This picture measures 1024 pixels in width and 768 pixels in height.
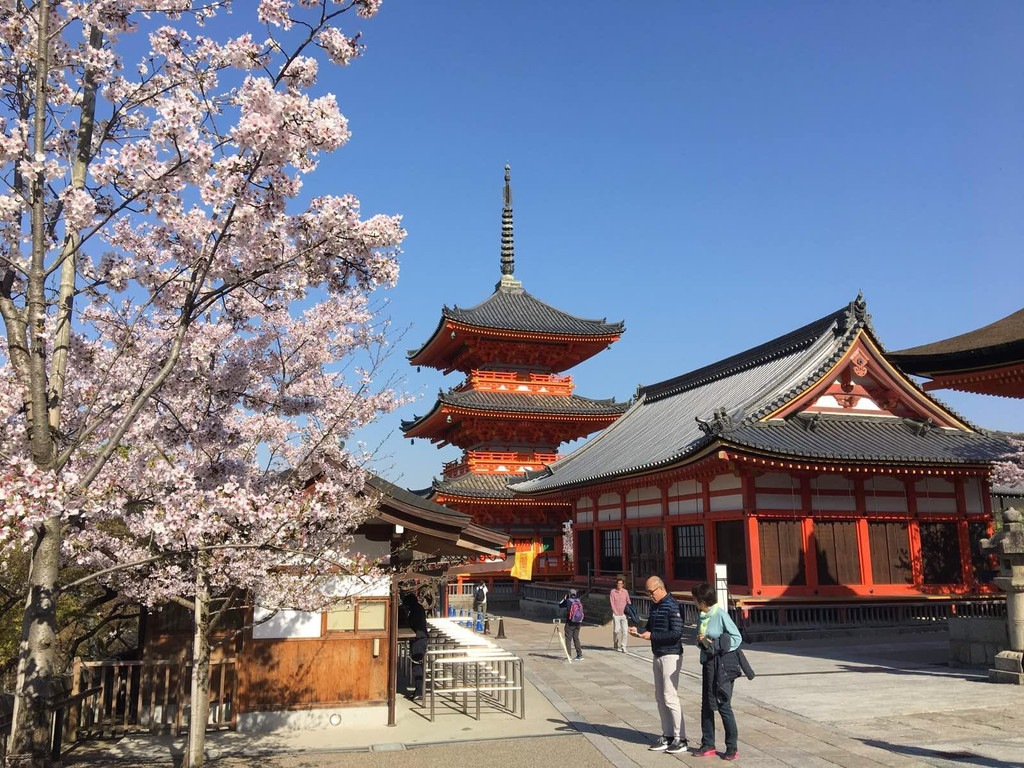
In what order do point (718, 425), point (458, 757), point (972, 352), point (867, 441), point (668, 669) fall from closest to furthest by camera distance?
point (668, 669) < point (458, 757) < point (972, 352) < point (718, 425) < point (867, 441)

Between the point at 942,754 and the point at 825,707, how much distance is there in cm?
260

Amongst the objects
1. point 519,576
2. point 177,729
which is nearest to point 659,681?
point 177,729

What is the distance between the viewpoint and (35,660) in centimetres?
515

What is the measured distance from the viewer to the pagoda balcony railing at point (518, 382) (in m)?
34.8

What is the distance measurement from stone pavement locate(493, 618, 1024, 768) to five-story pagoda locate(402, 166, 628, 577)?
16.6 meters

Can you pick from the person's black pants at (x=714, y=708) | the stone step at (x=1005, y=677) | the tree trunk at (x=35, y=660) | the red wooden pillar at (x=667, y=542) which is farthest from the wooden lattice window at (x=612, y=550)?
the tree trunk at (x=35, y=660)

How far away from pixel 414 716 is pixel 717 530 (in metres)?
12.0

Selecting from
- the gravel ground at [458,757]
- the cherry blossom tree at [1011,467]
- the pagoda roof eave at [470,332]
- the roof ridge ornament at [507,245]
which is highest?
the roof ridge ornament at [507,245]

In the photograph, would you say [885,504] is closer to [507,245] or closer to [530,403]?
[530,403]

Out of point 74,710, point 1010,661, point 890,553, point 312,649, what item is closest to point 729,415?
point 890,553

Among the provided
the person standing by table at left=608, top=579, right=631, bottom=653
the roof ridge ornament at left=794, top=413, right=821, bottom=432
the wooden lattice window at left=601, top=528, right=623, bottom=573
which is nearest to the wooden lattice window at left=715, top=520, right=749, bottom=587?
the roof ridge ornament at left=794, top=413, right=821, bottom=432

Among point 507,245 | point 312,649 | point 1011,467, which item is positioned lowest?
point 312,649

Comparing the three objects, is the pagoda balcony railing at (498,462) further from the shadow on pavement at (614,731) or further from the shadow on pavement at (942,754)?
the shadow on pavement at (942,754)

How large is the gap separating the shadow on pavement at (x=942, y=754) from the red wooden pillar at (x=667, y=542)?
45.8ft
